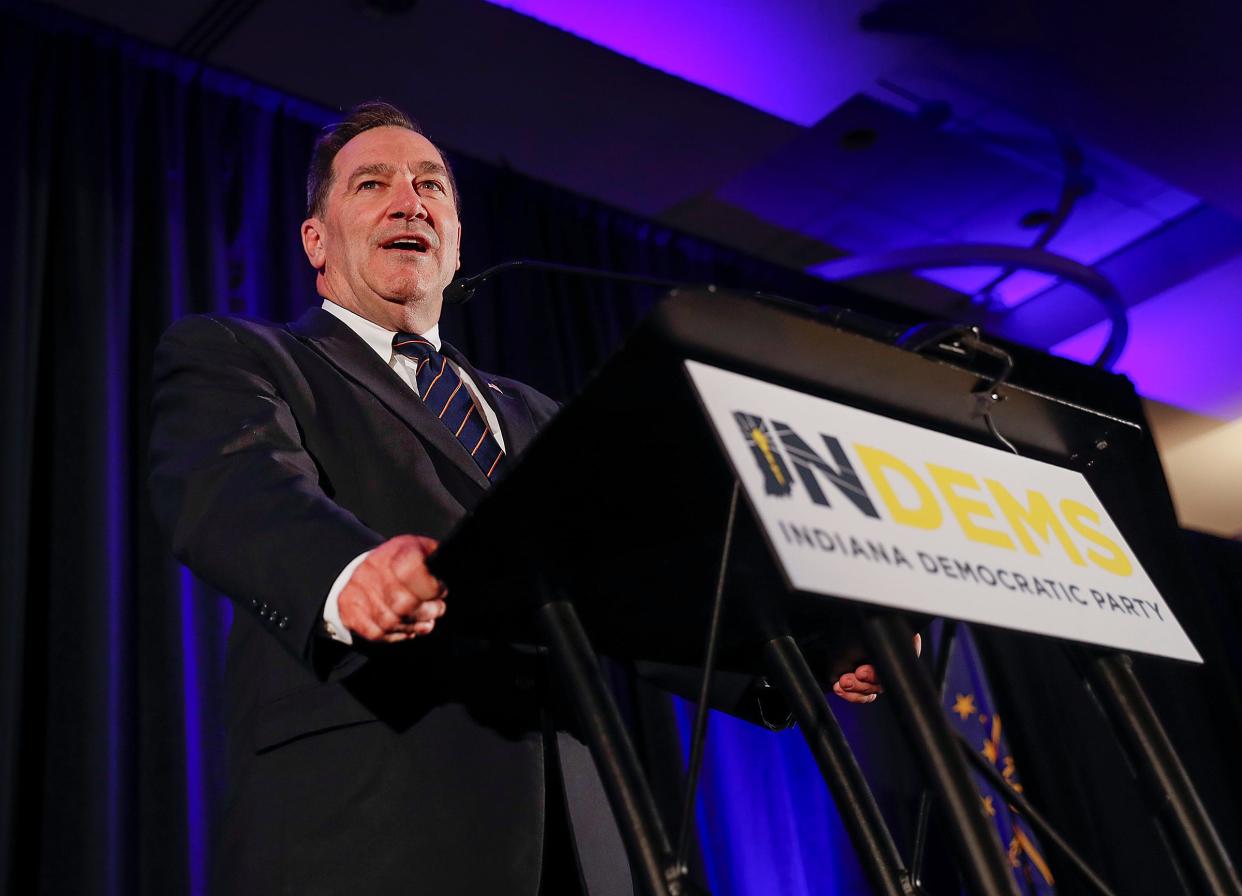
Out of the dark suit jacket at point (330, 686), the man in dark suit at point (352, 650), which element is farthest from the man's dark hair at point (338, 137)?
the dark suit jacket at point (330, 686)

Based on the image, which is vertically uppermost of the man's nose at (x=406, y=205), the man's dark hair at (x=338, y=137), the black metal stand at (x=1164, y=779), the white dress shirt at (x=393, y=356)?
the man's dark hair at (x=338, y=137)

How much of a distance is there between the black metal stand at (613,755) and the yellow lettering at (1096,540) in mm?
429

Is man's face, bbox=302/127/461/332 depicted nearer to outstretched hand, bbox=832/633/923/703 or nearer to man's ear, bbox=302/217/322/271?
man's ear, bbox=302/217/322/271

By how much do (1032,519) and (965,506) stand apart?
9 centimetres

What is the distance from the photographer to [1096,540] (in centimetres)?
112

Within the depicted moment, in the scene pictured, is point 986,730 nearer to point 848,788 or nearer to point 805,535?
point 848,788

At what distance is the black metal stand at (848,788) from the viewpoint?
1128 mm

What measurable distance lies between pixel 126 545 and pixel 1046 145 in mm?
3489

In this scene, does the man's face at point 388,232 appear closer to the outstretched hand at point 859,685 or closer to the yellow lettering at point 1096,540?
the outstretched hand at point 859,685

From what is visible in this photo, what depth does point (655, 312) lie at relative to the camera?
90 cm

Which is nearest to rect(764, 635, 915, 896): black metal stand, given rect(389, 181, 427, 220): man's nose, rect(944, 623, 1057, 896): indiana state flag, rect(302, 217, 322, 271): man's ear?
rect(389, 181, 427, 220): man's nose

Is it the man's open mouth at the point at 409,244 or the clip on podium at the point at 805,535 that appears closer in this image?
the clip on podium at the point at 805,535

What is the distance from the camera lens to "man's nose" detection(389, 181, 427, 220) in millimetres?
1949

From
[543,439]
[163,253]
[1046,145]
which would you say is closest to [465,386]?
[543,439]
